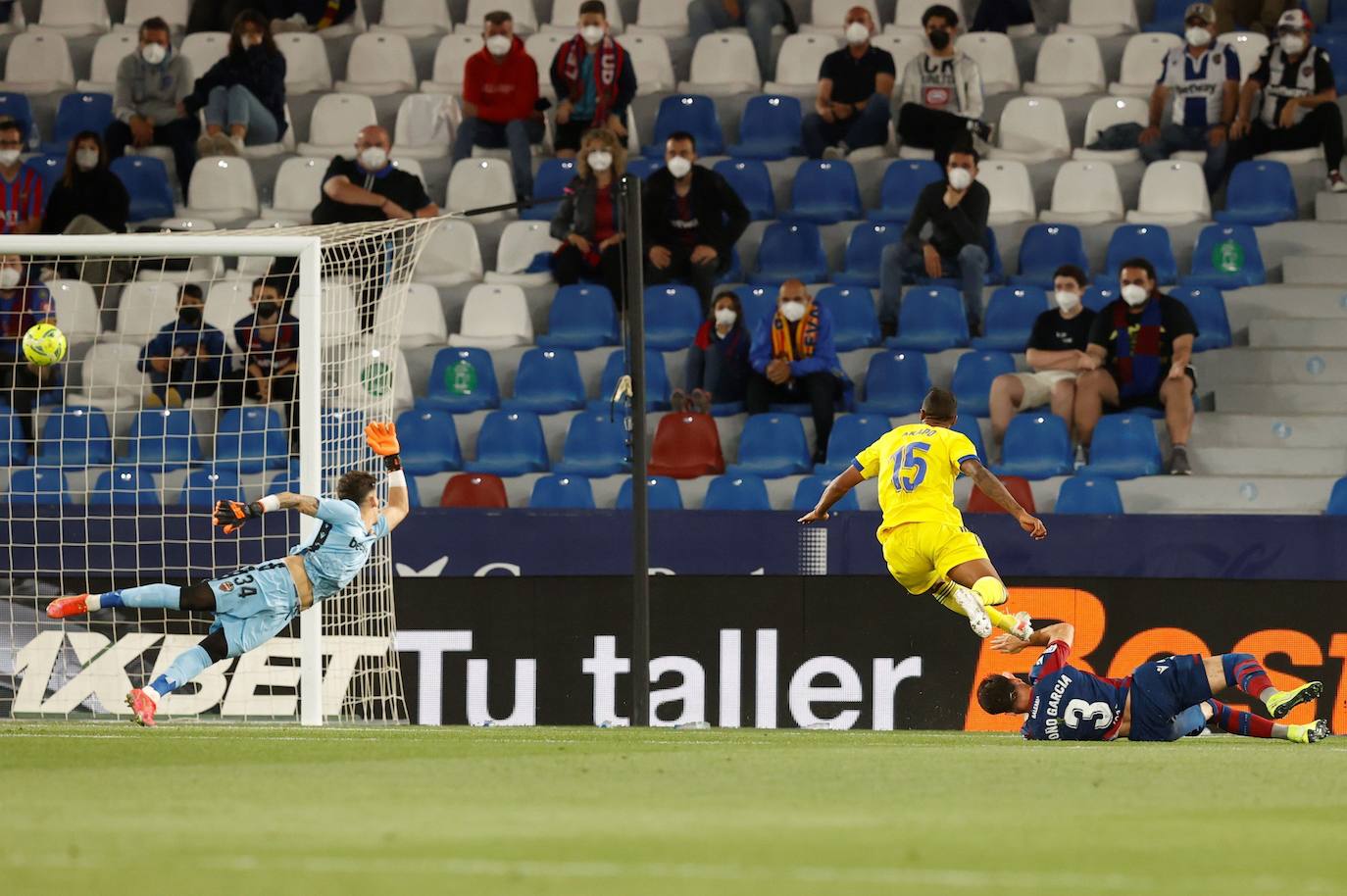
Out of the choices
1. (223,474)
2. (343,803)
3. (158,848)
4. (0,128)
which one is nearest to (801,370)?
(223,474)

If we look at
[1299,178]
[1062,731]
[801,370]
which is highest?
[1299,178]

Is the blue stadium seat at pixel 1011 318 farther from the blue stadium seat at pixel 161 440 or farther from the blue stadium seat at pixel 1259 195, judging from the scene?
the blue stadium seat at pixel 161 440

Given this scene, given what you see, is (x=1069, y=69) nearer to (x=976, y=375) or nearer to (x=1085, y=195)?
(x=1085, y=195)

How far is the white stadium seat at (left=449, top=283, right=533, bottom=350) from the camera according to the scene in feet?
54.8

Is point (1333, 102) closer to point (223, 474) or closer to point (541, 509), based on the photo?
point (541, 509)

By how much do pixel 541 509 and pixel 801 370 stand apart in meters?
2.65

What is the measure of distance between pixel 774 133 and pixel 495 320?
3.12 metres

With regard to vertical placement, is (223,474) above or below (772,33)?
below

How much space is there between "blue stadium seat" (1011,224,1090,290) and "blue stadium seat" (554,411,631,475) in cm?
367

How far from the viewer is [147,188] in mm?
18016

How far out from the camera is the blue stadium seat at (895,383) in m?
15.7

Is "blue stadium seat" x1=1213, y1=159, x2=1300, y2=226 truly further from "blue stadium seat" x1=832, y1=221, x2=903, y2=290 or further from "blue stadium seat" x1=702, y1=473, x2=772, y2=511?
"blue stadium seat" x1=702, y1=473, x2=772, y2=511

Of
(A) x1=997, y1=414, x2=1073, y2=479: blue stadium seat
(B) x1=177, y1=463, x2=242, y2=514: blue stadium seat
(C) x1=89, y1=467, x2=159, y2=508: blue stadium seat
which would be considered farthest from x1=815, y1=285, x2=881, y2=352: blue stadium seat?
(C) x1=89, y1=467, x2=159, y2=508: blue stadium seat

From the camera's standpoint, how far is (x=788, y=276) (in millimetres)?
16844
